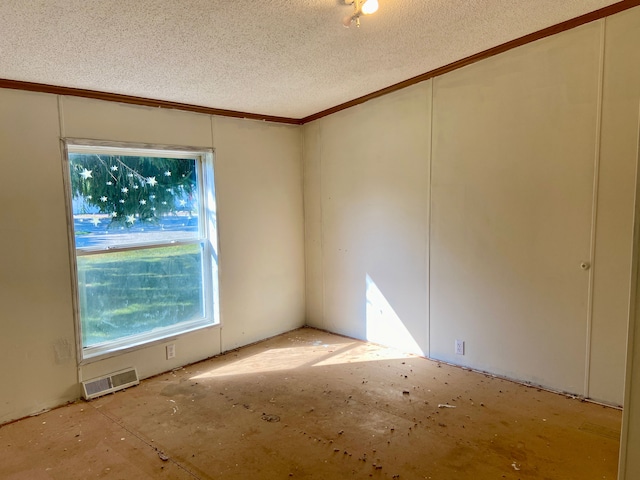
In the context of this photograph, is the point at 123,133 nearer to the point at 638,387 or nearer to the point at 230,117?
the point at 230,117

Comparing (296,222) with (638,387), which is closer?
(638,387)

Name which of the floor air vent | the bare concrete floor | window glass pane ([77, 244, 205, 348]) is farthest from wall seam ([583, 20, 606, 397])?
the floor air vent

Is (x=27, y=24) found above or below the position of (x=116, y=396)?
above

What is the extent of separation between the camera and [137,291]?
3.58 m

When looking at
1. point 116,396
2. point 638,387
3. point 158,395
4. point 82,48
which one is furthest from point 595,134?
point 116,396

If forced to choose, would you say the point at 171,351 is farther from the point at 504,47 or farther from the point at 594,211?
the point at 504,47

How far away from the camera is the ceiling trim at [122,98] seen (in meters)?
2.81

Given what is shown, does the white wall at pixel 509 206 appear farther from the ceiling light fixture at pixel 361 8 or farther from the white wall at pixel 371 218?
the ceiling light fixture at pixel 361 8

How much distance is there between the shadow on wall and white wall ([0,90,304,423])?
1018 mm

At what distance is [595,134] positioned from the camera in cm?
277

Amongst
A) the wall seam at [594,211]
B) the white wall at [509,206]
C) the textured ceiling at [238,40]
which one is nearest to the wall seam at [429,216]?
the white wall at [509,206]

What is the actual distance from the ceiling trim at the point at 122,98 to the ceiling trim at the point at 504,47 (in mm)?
920

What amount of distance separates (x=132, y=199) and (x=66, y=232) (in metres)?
0.61

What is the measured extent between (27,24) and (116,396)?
100.0 inches
